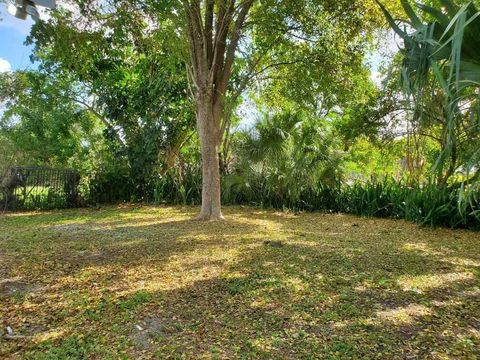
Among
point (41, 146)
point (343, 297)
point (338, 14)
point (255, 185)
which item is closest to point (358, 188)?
point (255, 185)

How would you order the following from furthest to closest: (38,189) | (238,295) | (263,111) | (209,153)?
(263,111) < (38,189) < (209,153) < (238,295)

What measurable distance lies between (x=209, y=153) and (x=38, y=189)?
4.65 m

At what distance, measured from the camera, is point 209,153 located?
23.0 ft

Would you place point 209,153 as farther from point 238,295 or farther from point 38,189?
point 38,189

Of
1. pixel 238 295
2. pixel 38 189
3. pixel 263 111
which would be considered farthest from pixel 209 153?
pixel 38 189

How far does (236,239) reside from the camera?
532 centimetres

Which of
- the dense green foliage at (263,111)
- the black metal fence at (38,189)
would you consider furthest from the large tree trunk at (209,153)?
the black metal fence at (38,189)

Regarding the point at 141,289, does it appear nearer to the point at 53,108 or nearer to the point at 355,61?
the point at 355,61

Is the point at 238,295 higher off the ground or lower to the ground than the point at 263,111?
lower

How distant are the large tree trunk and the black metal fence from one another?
13.8 feet

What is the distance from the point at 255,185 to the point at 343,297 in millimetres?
6186

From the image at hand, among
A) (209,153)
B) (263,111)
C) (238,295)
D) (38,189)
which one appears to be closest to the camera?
(238,295)

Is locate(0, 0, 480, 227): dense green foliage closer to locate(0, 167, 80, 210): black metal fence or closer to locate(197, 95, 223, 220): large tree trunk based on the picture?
locate(0, 167, 80, 210): black metal fence

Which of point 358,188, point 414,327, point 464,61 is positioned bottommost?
point 414,327
